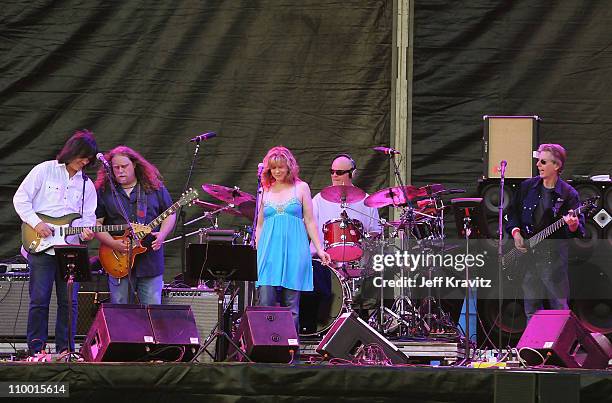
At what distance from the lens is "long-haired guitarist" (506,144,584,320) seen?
895 cm

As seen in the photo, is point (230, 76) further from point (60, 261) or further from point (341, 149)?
point (60, 261)

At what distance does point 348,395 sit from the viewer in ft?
17.2

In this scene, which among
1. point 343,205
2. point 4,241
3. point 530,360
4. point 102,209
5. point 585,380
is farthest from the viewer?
point 4,241

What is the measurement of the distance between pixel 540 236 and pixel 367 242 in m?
1.60

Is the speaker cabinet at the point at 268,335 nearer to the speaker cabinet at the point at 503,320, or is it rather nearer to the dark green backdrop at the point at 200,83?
the speaker cabinet at the point at 503,320

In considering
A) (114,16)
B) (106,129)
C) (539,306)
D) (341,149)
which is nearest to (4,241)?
(106,129)

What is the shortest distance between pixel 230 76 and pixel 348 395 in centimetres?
655

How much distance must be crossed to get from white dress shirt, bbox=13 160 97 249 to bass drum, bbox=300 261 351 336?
215cm

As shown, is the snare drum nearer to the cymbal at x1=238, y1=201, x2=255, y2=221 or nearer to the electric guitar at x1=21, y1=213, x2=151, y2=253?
the cymbal at x1=238, y1=201, x2=255, y2=221

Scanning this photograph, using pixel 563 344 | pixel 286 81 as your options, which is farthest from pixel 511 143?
pixel 563 344

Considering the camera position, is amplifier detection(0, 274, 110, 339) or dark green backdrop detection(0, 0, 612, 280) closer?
amplifier detection(0, 274, 110, 339)

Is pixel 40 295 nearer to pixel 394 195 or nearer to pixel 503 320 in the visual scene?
pixel 394 195

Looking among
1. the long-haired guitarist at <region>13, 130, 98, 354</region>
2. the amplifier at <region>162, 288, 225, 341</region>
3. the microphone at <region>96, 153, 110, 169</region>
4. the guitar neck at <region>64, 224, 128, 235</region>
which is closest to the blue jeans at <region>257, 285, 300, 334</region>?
the amplifier at <region>162, 288, 225, 341</region>

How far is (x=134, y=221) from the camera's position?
8.45 meters
